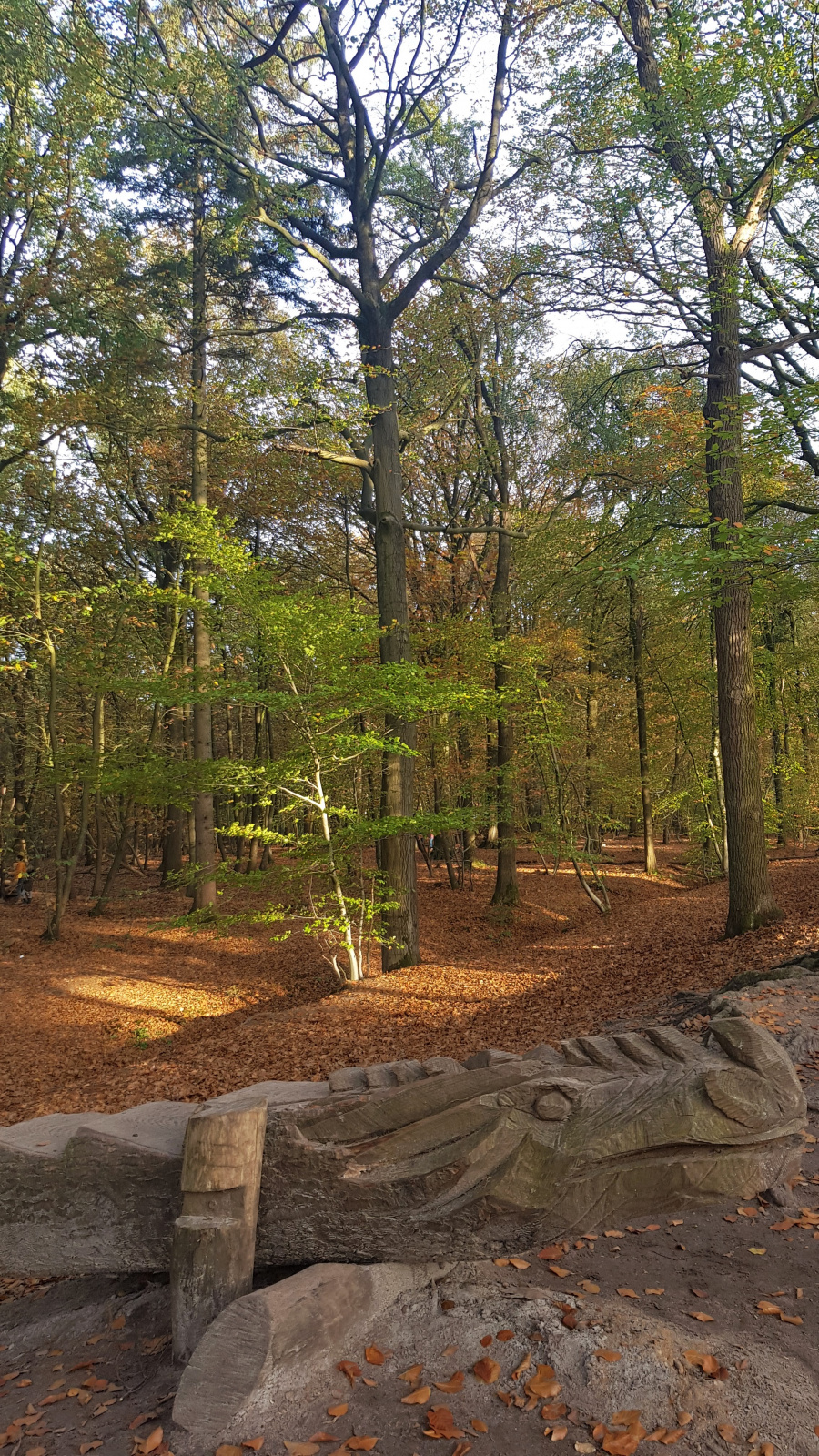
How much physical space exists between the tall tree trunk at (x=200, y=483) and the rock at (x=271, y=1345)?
11.0 metres

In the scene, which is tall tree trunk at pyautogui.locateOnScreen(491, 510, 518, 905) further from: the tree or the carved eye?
the carved eye

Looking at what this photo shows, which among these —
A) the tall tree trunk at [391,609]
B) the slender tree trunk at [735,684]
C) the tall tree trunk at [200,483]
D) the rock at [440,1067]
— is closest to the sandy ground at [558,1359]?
the rock at [440,1067]

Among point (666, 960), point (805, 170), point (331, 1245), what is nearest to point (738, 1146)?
point (331, 1245)

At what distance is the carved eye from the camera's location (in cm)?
329

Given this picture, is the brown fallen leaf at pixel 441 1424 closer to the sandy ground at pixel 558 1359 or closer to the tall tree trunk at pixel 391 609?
the sandy ground at pixel 558 1359

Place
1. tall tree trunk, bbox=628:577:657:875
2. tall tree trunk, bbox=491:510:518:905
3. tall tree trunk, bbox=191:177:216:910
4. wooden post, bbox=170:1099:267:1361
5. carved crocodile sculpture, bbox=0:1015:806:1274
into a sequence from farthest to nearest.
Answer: tall tree trunk, bbox=628:577:657:875, tall tree trunk, bbox=491:510:518:905, tall tree trunk, bbox=191:177:216:910, carved crocodile sculpture, bbox=0:1015:806:1274, wooden post, bbox=170:1099:267:1361

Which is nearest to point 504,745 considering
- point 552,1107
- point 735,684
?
point 735,684

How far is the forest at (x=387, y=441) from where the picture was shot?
9.07 m

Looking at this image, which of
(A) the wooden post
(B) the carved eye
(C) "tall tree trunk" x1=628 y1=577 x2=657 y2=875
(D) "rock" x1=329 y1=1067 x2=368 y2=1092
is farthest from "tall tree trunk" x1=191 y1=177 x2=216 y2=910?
(B) the carved eye

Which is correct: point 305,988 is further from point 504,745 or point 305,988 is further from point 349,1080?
point 349,1080

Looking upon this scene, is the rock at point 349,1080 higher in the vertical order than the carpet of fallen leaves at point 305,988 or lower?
higher

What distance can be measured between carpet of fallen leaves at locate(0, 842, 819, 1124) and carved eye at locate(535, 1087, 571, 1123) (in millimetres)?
3529

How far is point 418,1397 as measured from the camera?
2609 mm

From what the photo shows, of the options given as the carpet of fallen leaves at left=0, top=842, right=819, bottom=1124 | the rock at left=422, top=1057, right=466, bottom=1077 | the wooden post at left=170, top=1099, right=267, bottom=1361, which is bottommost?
the carpet of fallen leaves at left=0, top=842, right=819, bottom=1124
